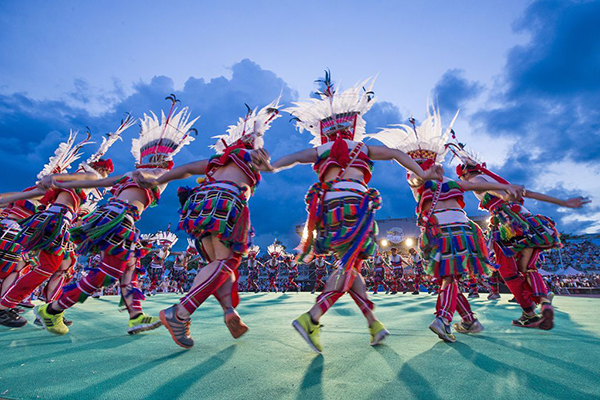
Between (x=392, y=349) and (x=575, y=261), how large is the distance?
4876 centimetres

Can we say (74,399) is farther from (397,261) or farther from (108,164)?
(397,261)

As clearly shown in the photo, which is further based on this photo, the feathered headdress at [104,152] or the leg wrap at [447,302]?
the feathered headdress at [104,152]

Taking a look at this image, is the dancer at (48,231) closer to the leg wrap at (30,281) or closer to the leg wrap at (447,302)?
the leg wrap at (30,281)

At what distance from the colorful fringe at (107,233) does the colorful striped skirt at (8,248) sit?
1874 millimetres

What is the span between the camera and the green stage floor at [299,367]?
1.34 m

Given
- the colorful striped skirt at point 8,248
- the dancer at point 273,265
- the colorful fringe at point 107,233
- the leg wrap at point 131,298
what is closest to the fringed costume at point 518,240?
the colorful fringe at point 107,233

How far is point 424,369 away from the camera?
1.66 m

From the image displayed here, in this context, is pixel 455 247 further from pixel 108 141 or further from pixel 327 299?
pixel 108 141

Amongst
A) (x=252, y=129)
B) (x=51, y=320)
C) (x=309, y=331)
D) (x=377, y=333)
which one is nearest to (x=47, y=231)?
(x=51, y=320)

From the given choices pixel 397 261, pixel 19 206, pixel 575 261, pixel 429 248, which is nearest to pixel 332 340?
pixel 429 248

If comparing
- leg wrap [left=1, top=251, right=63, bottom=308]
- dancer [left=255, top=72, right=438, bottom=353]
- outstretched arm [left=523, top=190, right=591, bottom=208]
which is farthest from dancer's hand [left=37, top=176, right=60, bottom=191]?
outstretched arm [left=523, top=190, right=591, bottom=208]

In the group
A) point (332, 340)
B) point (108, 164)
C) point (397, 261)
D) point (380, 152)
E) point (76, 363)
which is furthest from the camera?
point (397, 261)

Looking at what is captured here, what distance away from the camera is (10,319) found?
3412 millimetres

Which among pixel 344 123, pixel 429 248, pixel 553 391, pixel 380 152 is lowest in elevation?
pixel 553 391
